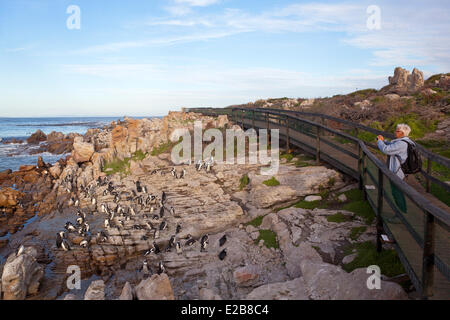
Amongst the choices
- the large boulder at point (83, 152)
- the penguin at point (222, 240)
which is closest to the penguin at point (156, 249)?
the penguin at point (222, 240)

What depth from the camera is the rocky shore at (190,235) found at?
18.5 ft

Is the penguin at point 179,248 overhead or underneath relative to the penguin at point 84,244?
overhead

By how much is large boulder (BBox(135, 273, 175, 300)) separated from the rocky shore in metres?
0.02

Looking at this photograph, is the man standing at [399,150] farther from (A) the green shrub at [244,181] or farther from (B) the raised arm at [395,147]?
(A) the green shrub at [244,181]

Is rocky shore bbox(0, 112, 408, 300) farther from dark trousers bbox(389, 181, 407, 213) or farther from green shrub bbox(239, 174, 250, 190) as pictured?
dark trousers bbox(389, 181, 407, 213)

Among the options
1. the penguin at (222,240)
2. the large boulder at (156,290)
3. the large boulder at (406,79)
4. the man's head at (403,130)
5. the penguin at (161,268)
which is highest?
the large boulder at (406,79)

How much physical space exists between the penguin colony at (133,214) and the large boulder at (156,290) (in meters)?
2.12

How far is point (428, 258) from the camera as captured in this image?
3.38 metres

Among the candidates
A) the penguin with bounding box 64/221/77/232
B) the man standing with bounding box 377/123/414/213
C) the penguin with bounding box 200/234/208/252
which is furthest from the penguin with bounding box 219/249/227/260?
the penguin with bounding box 64/221/77/232

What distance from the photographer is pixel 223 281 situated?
636 centimetres
